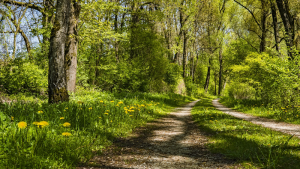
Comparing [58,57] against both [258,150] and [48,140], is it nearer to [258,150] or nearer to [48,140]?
[48,140]

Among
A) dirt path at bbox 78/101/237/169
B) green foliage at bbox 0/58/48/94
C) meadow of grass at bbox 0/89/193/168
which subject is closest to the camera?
meadow of grass at bbox 0/89/193/168

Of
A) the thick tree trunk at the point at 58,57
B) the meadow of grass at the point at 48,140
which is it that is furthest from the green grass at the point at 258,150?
the thick tree trunk at the point at 58,57

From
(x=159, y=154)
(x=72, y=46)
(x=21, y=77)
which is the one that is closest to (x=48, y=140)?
(x=159, y=154)

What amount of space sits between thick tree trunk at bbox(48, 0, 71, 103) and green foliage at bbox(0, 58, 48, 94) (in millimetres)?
4028

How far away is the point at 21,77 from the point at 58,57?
4779 millimetres

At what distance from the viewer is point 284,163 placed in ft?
9.32

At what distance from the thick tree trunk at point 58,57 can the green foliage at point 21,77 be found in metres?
4.03

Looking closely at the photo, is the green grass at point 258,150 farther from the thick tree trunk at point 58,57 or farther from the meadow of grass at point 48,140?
the thick tree trunk at point 58,57

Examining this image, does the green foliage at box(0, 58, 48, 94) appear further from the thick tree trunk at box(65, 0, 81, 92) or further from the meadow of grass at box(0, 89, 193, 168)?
the meadow of grass at box(0, 89, 193, 168)

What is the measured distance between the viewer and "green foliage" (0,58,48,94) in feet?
30.7

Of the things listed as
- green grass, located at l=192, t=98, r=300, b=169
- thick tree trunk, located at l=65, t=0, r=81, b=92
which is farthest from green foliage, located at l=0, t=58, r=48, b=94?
green grass, located at l=192, t=98, r=300, b=169

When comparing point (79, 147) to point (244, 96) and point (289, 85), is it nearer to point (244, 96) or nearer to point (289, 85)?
point (289, 85)

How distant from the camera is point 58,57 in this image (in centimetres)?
618

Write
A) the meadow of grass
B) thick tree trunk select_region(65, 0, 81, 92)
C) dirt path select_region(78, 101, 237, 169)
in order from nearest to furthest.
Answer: the meadow of grass < dirt path select_region(78, 101, 237, 169) < thick tree trunk select_region(65, 0, 81, 92)
